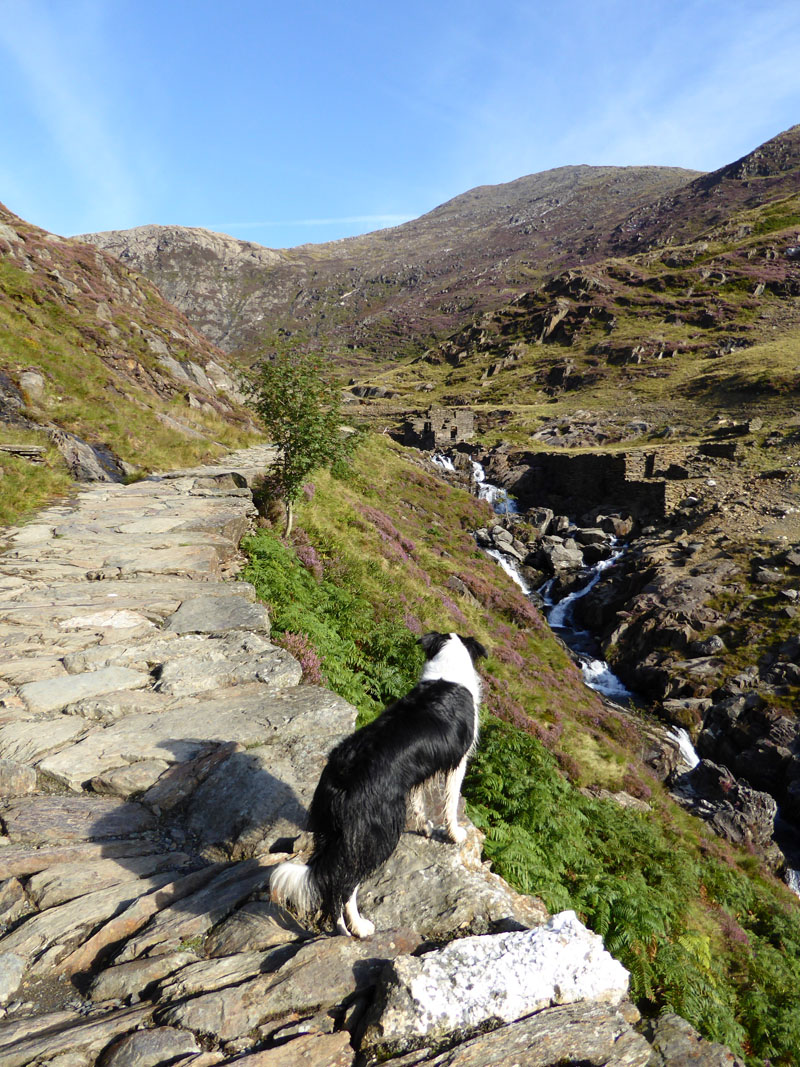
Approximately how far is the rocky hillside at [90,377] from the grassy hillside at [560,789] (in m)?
5.83

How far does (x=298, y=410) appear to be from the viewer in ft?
36.3

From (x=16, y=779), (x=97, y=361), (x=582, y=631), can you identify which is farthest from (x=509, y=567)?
(x=16, y=779)

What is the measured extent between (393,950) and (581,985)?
1063mm

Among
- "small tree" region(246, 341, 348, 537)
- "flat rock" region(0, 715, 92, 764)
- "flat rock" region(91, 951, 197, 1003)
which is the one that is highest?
"small tree" region(246, 341, 348, 537)

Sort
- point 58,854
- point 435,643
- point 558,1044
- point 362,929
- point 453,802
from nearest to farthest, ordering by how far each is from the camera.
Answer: point 558,1044, point 362,929, point 58,854, point 453,802, point 435,643

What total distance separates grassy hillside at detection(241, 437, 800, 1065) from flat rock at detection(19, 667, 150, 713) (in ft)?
6.72

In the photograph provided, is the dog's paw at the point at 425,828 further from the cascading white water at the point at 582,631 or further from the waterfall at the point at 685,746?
the cascading white water at the point at 582,631

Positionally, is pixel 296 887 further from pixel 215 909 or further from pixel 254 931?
pixel 215 909

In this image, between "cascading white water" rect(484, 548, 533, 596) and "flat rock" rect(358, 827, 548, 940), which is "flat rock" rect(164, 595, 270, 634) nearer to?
"flat rock" rect(358, 827, 548, 940)

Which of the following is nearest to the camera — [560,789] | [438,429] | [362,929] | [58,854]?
[362,929]

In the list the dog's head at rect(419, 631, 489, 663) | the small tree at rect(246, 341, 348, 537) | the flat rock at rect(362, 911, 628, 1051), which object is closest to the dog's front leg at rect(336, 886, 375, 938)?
the flat rock at rect(362, 911, 628, 1051)

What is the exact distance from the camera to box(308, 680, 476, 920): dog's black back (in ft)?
10.4

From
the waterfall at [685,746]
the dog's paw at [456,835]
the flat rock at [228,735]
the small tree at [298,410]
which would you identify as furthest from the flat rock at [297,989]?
the waterfall at [685,746]

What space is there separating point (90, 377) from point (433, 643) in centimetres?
1924
